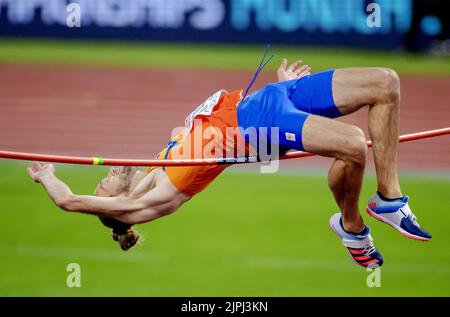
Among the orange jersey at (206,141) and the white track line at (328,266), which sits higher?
the orange jersey at (206,141)

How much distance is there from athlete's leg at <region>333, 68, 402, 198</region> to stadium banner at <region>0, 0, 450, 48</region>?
974 centimetres

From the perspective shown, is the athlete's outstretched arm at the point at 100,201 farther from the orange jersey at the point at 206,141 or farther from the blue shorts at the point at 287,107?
the blue shorts at the point at 287,107

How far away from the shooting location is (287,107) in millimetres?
5652

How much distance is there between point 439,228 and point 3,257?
4488 mm

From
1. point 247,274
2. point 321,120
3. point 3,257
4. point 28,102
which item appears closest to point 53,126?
point 28,102

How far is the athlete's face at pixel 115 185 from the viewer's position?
6008 mm

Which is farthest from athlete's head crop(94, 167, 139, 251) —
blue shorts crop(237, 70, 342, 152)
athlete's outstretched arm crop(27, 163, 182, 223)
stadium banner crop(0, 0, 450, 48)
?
stadium banner crop(0, 0, 450, 48)

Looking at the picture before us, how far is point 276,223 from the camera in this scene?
10461mm

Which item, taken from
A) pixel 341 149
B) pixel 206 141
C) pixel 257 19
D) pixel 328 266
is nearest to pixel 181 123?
pixel 257 19

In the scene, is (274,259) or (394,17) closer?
(274,259)

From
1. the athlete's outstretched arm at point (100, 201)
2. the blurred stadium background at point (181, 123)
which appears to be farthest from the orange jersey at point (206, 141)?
the blurred stadium background at point (181, 123)

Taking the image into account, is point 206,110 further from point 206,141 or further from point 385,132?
point 385,132

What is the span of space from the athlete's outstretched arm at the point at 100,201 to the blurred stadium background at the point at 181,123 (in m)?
2.86

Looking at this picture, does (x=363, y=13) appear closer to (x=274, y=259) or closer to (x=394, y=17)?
(x=394, y=17)
